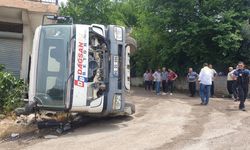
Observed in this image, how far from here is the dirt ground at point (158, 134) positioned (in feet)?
33.6

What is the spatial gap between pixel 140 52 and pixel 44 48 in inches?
954

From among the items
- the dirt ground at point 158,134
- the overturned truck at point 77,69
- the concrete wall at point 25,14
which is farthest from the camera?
the concrete wall at point 25,14

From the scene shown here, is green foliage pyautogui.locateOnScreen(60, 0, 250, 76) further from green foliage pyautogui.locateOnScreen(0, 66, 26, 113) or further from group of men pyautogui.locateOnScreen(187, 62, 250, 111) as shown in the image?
green foliage pyautogui.locateOnScreen(0, 66, 26, 113)

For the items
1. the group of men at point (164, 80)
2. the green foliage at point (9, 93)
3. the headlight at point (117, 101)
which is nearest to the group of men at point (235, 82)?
the group of men at point (164, 80)

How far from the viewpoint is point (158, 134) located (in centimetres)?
1146

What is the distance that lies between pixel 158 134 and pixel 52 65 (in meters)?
3.08

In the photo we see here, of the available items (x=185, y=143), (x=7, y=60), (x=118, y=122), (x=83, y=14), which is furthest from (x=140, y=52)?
(x=185, y=143)

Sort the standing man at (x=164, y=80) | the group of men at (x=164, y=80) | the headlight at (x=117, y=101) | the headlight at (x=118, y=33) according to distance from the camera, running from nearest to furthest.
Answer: the headlight at (x=117, y=101) → the headlight at (x=118, y=33) → the group of men at (x=164, y=80) → the standing man at (x=164, y=80)

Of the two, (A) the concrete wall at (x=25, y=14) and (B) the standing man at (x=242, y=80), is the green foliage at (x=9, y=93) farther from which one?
(B) the standing man at (x=242, y=80)

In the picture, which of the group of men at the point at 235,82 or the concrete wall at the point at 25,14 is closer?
the group of men at the point at 235,82

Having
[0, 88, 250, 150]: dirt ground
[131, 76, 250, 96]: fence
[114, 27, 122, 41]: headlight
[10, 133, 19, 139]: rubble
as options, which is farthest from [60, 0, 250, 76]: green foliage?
[10, 133, 19, 139]: rubble

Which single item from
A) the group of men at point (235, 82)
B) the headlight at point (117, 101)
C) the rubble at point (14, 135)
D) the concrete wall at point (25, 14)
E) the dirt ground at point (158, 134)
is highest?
the concrete wall at point (25, 14)

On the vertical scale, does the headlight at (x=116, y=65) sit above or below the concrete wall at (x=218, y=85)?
above

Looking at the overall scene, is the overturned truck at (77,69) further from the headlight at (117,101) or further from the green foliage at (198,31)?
the green foliage at (198,31)
